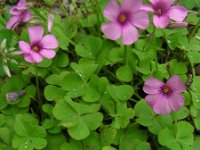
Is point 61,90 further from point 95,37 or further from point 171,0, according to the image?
point 171,0

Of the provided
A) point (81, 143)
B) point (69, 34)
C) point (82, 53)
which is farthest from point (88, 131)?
point (69, 34)

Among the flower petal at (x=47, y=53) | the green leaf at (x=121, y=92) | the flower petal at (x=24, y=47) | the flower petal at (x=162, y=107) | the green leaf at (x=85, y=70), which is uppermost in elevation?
the flower petal at (x=24, y=47)

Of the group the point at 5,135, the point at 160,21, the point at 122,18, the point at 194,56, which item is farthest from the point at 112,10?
the point at 5,135

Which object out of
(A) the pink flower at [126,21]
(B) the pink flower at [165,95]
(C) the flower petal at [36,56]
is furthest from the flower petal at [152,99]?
(C) the flower petal at [36,56]

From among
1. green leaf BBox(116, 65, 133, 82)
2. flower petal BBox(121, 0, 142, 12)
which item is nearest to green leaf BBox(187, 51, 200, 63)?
green leaf BBox(116, 65, 133, 82)

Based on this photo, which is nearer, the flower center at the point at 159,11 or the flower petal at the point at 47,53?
the flower center at the point at 159,11

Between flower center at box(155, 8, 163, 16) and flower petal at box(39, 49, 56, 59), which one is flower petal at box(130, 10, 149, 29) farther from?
flower petal at box(39, 49, 56, 59)

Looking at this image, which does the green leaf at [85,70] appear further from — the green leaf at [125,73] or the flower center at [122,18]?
the flower center at [122,18]

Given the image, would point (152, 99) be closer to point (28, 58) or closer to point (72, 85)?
point (72, 85)
